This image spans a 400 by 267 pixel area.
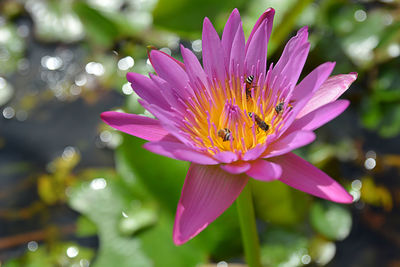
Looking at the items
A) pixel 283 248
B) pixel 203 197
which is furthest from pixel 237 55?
pixel 283 248

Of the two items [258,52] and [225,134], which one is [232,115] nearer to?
[225,134]

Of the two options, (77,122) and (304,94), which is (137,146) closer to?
(77,122)

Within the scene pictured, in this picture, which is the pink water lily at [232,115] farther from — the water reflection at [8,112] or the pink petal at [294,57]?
the water reflection at [8,112]

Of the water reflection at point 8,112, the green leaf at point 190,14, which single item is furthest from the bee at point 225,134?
the water reflection at point 8,112

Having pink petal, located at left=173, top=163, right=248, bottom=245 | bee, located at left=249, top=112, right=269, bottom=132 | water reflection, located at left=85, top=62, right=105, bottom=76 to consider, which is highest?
bee, located at left=249, top=112, right=269, bottom=132

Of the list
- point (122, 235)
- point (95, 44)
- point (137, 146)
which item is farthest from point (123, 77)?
point (122, 235)

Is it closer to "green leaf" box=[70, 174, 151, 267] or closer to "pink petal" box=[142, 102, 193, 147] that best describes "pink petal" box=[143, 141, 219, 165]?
"pink petal" box=[142, 102, 193, 147]

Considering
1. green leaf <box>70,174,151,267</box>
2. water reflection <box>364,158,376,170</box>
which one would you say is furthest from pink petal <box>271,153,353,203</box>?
water reflection <box>364,158,376,170</box>
